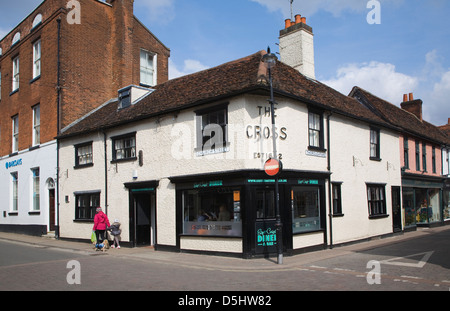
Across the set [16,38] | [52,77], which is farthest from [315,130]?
[16,38]

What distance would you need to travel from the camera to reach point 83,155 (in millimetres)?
19344

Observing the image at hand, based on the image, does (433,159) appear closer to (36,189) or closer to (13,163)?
(36,189)

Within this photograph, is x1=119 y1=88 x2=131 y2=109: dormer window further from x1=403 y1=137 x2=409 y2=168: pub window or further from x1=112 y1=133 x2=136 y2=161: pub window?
x1=403 y1=137 x2=409 y2=168: pub window

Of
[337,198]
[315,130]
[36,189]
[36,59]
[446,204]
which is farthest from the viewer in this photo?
[446,204]

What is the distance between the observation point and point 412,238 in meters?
18.2

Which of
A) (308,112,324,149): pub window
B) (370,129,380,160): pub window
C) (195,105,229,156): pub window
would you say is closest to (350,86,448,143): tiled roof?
(370,129,380,160): pub window

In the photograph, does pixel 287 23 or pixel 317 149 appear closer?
pixel 317 149

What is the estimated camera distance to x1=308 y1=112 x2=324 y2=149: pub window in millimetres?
14898

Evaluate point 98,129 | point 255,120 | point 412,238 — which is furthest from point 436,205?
point 98,129

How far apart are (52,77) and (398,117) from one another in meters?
20.0

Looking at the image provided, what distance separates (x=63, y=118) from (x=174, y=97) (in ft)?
26.9

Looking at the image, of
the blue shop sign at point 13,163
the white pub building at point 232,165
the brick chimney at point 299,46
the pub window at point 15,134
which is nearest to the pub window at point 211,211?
the white pub building at point 232,165

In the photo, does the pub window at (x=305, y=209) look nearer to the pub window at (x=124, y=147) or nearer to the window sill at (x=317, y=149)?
the window sill at (x=317, y=149)
